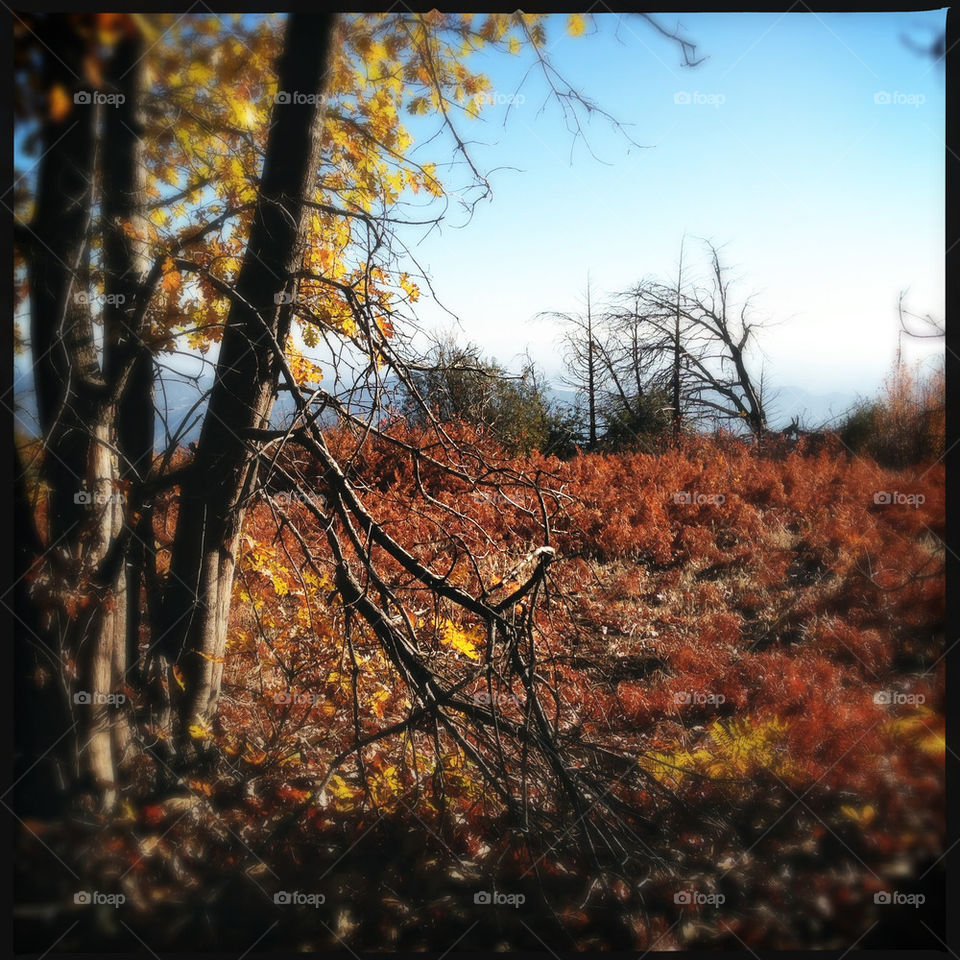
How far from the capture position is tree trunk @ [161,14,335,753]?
9.90 ft

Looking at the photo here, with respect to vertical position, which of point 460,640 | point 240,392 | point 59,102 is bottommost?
point 460,640

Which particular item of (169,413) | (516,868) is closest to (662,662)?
(516,868)

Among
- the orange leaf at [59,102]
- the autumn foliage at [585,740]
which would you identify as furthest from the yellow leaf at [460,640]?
the orange leaf at [59,102]

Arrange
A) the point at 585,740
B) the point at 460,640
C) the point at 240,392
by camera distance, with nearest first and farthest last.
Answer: the point at 240,392 < the point at 460,640 < the point at 585,740

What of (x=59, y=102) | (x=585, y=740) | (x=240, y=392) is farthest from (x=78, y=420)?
(x=585, y=740)

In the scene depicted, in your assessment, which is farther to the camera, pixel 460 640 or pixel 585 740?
pixel 585 740

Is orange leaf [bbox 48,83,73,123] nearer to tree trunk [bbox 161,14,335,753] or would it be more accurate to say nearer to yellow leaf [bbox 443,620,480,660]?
tree trunk [bbox 161,14,335,753]

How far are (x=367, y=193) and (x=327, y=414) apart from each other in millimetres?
1086

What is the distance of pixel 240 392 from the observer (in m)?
3.11

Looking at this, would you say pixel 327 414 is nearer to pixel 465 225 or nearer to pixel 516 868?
pixel 465 225

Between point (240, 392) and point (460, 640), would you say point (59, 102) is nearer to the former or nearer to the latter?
point (240, 392)

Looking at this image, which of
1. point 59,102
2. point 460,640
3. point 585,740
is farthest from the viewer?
point 585,740

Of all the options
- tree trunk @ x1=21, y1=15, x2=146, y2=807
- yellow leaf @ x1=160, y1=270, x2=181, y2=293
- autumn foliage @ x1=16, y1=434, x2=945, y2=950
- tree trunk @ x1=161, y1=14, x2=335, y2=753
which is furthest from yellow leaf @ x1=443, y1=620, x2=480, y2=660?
yellow leaf @ x1=160, y1=270, x2=181, y2=293

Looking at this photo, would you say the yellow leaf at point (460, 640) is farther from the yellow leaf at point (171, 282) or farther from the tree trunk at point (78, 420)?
the yellow leaf at point (171, 282)
